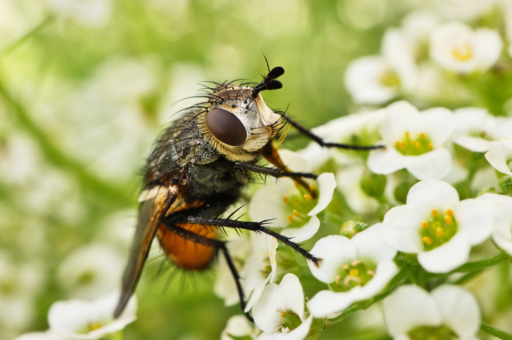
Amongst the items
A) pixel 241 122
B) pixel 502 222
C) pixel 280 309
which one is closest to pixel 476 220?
pixel 502 222

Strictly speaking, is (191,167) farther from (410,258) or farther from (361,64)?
(361,64)

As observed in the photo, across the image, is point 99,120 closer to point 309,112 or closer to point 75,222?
point 75,222

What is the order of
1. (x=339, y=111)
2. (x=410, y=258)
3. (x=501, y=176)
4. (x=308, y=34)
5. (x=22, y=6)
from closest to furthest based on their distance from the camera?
1. (x=410, y=258)
2. (x=501, y=176)
3. (x=22, y=6)
4. (x=339, y=111)
5. (x=308, y=34)

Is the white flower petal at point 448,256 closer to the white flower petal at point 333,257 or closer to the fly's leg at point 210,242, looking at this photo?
the white flower petal at point 333,257

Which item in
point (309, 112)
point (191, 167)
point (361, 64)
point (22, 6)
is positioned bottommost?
point (191, 167)

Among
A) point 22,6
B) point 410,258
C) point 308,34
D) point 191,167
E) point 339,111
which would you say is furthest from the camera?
point 308,34

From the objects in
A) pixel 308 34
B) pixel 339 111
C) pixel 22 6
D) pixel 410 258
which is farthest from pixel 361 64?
pixel 22 6

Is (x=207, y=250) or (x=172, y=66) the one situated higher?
(x=172, y=66)

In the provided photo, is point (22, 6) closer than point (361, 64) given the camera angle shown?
No
